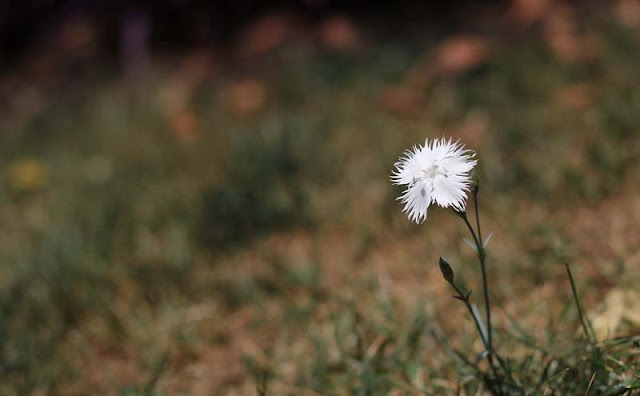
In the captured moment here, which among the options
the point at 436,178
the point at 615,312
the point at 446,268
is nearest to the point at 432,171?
the point at 436,178

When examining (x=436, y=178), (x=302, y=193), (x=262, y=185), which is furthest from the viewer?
(x=262, y=185)

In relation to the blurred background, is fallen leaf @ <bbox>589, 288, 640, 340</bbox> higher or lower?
lower

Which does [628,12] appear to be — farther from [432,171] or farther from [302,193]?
[432,171]

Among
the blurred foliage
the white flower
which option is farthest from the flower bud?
the blurred foliage

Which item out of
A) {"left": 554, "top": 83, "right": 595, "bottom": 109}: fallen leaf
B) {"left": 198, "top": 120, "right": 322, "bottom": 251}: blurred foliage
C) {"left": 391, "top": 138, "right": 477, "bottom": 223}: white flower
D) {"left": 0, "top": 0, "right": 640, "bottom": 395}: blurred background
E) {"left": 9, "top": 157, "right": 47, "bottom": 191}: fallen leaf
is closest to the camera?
{"left": 391, "top": 138, "right": 477, "bottom": 223}: white flower

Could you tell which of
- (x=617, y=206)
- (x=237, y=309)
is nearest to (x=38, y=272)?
(x=237, y=309)

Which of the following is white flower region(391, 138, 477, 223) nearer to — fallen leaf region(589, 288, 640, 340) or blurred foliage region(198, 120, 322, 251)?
fallen leaf region(589, 288, 640, 340)

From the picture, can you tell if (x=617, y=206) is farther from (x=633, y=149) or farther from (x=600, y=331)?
(x=600, y=331)
